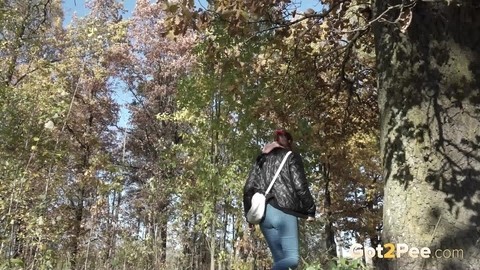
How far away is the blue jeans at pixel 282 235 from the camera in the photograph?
3.99 metres

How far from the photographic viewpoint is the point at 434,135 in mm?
3381

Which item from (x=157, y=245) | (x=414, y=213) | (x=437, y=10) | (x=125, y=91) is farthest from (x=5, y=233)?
(x=125, y=91)

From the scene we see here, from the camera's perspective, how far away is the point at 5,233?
4102 millimetres

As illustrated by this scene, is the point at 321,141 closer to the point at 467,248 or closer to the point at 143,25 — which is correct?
the point at 467,248

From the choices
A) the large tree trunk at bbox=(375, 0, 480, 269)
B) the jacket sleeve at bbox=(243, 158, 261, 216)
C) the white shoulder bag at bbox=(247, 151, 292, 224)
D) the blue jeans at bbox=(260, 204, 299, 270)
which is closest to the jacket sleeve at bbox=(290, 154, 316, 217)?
the blue jeans at bbox=(260, 204, 299, 270)

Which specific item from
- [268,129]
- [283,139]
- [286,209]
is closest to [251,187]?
[286,209]

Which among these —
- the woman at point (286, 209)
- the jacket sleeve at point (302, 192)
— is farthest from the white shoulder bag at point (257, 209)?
the jacket sleeve at point (302, 192)

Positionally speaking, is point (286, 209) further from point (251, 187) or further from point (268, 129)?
point (268, 129)

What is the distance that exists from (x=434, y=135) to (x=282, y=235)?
1.49 m

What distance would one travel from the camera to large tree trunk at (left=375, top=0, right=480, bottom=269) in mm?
3232

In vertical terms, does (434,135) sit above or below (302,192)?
above

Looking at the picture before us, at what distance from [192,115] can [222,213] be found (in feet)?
6.52

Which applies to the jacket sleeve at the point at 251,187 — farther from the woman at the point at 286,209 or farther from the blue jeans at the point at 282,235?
the blue jeans at the point at 282,235

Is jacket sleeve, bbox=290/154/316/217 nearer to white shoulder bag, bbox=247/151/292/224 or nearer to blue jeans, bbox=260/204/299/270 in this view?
blue jeans, bbox=260/204/299/270
